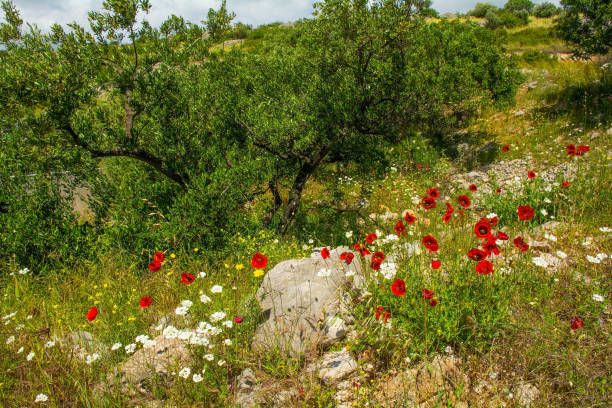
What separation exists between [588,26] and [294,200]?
1237 cm

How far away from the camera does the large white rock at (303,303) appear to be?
2.80 metres

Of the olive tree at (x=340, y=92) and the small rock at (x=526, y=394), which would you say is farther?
the olive tree at (x=340, y=92)

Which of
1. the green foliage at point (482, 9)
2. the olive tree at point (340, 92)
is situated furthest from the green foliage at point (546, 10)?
the olive tree at point (340, 92)

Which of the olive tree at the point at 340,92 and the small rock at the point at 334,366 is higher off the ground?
the olive tree at the point at 340,92

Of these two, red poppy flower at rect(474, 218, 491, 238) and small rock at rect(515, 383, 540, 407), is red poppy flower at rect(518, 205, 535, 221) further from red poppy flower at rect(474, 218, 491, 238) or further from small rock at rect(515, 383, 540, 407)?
small rock at rect(515, 383, 540, 407)

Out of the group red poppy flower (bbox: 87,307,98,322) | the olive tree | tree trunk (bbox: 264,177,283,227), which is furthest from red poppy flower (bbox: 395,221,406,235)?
tree trunk (bbox: 264,177,283,227)

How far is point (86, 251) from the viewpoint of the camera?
18.1ft

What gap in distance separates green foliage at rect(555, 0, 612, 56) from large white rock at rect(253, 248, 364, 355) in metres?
13.1

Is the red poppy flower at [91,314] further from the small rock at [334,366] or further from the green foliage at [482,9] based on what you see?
the green foliage at [482,9]

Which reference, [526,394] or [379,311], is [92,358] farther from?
[526,394]

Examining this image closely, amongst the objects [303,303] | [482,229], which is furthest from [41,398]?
[482,229]

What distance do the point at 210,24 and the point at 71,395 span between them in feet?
20.1

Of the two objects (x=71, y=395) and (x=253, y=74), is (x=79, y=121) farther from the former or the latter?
(x=253, y=74)

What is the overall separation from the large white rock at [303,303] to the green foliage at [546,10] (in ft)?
146
